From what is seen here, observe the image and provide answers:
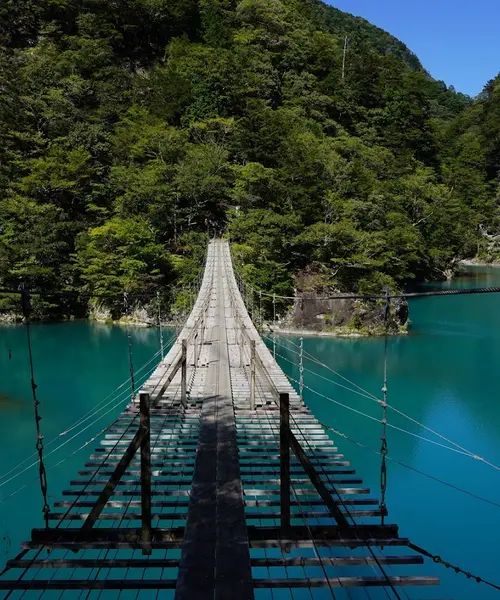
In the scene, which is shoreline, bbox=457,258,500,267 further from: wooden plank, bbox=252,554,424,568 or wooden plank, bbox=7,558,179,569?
wooden plank, bbox=7,558,179,569

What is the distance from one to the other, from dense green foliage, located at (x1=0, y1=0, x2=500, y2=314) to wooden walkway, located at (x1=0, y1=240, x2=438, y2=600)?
9.33m

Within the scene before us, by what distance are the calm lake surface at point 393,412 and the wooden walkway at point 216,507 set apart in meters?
1.00

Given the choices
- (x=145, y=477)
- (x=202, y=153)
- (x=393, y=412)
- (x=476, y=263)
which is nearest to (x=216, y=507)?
(x=145, y=477)

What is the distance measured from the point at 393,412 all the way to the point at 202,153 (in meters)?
9.64

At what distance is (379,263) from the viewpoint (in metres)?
13.3

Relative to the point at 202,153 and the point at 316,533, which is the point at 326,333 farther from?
the point at 316,533

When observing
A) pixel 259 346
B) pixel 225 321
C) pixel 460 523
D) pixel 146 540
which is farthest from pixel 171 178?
pixel 146 540

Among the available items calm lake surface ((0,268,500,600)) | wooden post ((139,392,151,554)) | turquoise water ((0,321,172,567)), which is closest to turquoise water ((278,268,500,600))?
calm lake surface ((0,268,500,600))

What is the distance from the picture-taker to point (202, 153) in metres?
14.5

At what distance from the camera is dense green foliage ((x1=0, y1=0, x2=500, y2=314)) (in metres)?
13.5

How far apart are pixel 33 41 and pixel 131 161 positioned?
30.6 ft

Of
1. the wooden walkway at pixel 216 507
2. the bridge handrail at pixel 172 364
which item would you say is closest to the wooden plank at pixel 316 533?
the wooden walkway at pixel 216 507

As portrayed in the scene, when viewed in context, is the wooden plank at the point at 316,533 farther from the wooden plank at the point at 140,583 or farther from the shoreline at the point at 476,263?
the shoreline at the point at 476,263

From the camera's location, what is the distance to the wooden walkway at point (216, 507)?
5.29 ft
